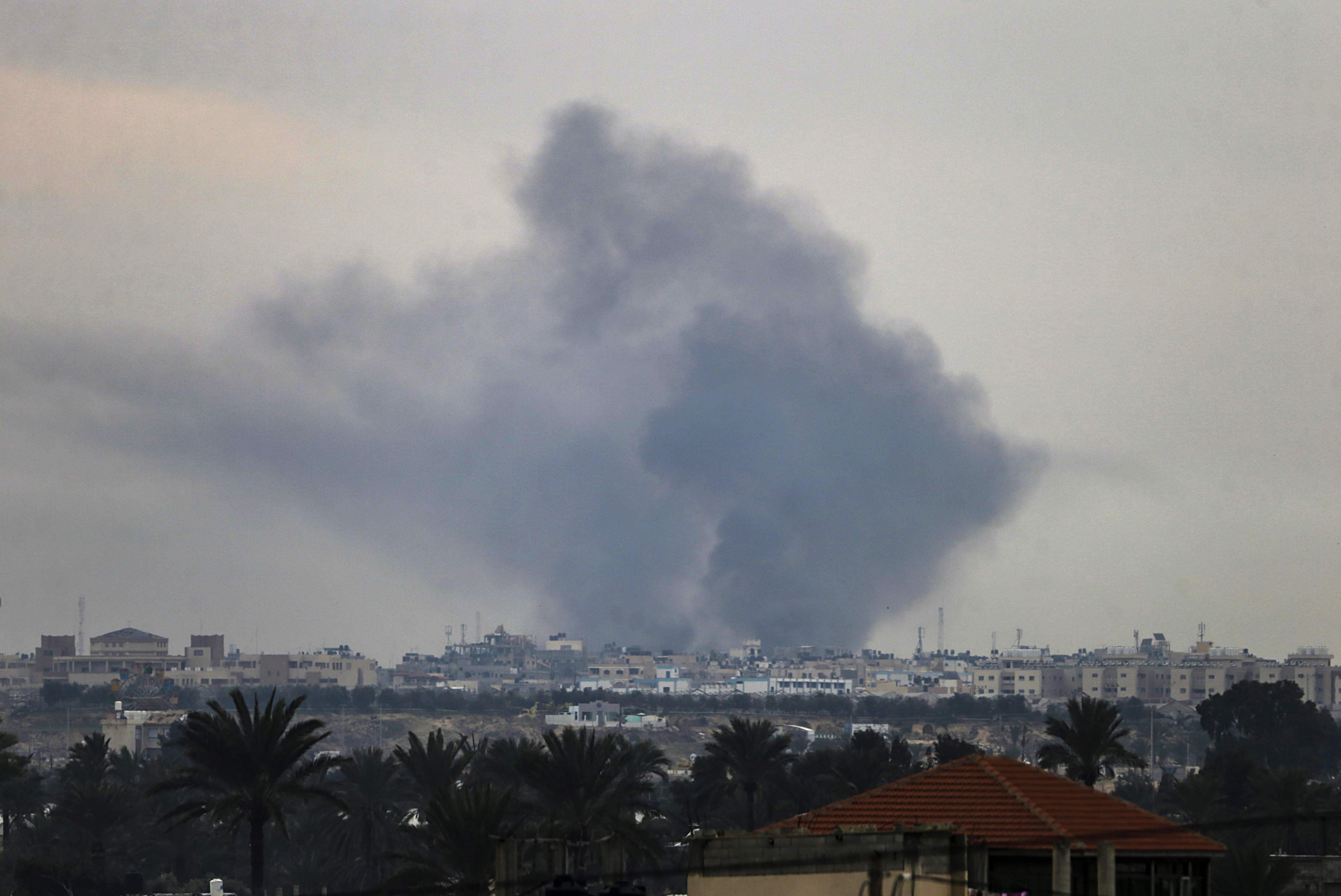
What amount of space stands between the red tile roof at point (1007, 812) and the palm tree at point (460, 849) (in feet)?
62.6

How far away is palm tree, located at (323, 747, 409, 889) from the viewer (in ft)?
255

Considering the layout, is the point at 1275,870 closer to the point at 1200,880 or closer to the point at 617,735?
the point at 1200,880

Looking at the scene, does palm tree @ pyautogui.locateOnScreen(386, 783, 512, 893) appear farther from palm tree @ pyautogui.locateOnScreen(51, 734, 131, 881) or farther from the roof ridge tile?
palm tree @ pyautogui.locateOnScreen(51, 734, 131, 881)

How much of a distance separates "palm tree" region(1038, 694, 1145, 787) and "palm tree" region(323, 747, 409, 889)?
2616 cm

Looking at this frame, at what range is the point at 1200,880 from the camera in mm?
30641

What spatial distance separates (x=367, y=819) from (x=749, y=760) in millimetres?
15877

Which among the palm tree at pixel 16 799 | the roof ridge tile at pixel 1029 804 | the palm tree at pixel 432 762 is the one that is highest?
the roof ridge tile at pixel 1029 804

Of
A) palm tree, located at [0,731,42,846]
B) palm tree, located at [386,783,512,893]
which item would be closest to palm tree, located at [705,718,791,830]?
palm tree, located at [386,783,512,893]

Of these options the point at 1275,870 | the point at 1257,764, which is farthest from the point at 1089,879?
the point at 1257,764

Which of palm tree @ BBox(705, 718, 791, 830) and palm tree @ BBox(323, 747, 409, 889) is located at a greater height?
palm tree @ BBox(705, 718, 791, 830)

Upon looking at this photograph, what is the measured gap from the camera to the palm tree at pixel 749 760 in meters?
80.8

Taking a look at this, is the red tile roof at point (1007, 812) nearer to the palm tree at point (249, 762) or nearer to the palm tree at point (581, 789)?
the palm tree at point (581, 789)

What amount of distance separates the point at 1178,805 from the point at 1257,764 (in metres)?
14.3

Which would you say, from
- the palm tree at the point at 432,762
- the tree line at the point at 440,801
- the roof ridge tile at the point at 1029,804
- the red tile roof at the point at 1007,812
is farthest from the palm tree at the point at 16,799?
the roof ridge tile at the point at 1029,804
